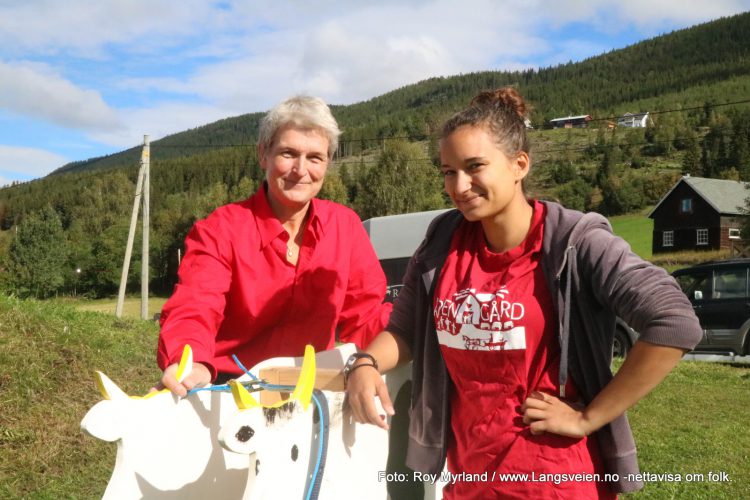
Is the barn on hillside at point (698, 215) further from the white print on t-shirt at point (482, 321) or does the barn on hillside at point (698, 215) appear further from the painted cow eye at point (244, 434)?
the painted cow eye at point (244, 434)

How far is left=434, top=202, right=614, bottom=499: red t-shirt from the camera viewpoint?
1.65m

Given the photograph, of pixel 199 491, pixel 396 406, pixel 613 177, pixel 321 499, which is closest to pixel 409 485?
pixel 396 406

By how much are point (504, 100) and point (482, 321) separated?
2.00ft

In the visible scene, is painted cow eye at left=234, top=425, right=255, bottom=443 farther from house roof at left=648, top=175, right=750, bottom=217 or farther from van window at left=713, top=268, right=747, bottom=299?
house roof at left=648, top=175, right=750, bottom=217

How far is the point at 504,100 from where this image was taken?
1879 mm

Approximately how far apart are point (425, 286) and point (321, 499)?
2.01 ft

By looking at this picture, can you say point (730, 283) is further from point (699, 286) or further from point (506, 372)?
point (506, 372)

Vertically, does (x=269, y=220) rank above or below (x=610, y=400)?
above

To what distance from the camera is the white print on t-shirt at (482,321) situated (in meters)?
1.67

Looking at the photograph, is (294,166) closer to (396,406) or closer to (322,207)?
(322,207)

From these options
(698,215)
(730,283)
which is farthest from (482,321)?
(698,215)

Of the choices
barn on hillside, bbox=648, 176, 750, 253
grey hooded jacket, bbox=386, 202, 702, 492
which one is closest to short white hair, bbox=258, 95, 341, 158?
grey hooded jacket, bbox=386, 202, 702, 492

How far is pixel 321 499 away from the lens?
68.7 inches

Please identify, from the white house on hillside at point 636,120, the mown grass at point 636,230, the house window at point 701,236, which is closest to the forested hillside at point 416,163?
the white house on hillside at point 636,120
